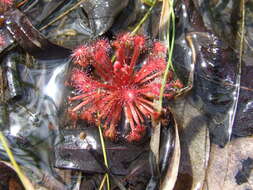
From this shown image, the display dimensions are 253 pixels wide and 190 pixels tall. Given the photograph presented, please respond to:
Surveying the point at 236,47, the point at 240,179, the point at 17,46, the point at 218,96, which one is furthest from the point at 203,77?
the point at 17,46

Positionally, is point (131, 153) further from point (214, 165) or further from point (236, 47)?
point (236, 47)

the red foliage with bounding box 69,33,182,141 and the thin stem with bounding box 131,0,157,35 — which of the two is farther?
the thin stem with bounding box 131,0,157,35

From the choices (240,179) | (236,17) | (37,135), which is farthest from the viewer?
(236,17)

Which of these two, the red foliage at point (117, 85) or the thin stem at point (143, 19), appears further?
the thin stem at point (143, 19)

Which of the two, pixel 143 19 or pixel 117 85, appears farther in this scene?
pixel 143 19

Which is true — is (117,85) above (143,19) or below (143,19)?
below

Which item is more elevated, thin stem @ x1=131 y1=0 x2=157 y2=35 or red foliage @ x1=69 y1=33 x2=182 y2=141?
thin stem @ x1=131 y1=0 x2=157 y2=35

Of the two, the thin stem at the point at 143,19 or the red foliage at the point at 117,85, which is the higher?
A: the thin stem at the point at 143,19

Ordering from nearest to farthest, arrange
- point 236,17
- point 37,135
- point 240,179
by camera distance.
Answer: point 240,179
point 37,135
point 236,17
